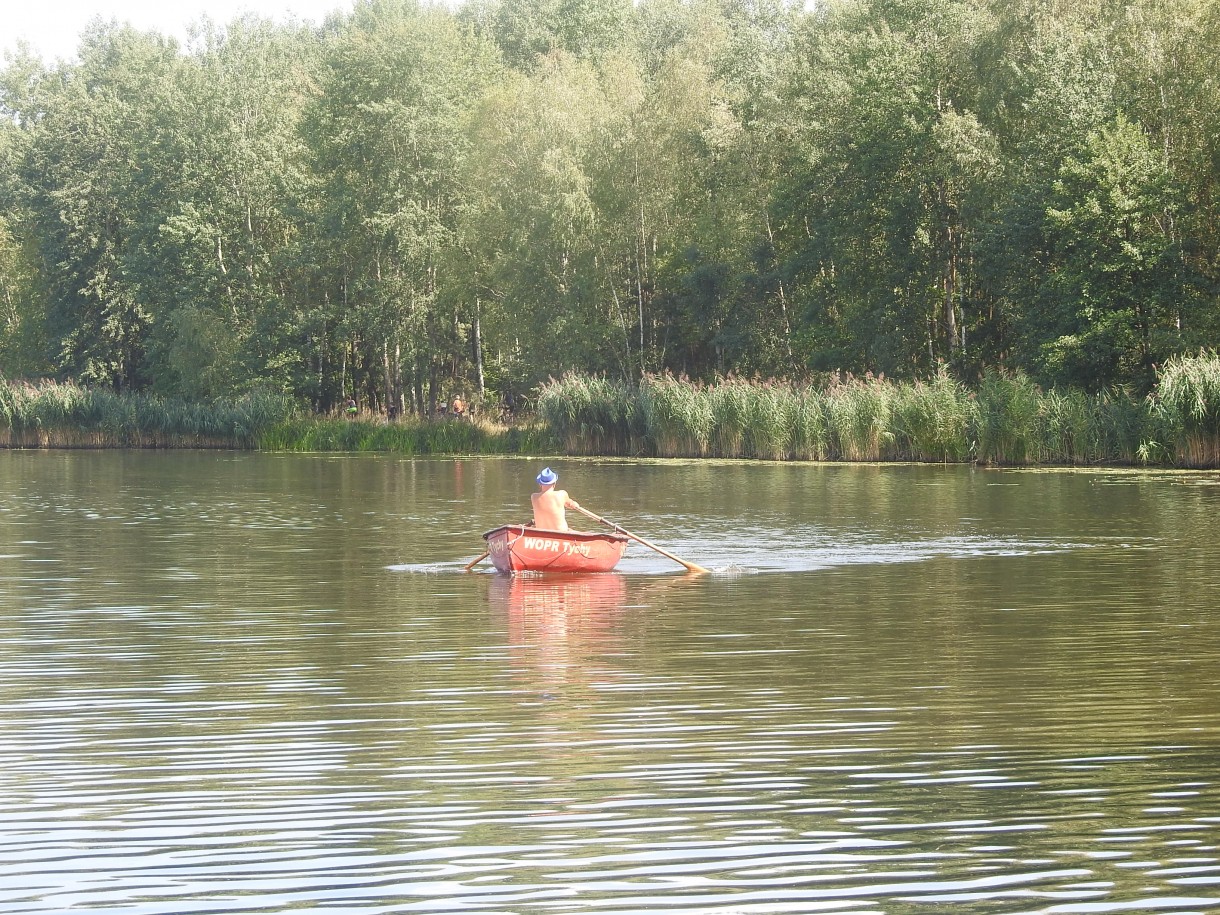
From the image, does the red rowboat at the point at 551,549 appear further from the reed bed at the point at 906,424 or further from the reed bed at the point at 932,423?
the reed bed at the point at 932,423

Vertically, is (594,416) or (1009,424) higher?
(594,416)

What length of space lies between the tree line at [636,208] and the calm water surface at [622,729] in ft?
84.9

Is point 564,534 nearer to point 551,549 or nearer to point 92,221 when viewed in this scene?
point 551,549

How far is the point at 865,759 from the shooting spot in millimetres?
8469

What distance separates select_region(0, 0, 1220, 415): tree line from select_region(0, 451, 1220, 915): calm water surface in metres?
25.9

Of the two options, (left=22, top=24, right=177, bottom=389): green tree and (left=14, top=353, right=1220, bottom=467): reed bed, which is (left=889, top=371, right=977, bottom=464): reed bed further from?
(left=22, top=24, right=177, bottom=389): green tree

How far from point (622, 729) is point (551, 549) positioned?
9.28 meters

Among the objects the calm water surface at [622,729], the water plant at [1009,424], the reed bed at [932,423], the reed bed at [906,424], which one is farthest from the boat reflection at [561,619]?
the reed bed at [932,423]

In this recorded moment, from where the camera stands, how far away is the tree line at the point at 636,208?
149 ft

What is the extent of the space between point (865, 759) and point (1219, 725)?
229cm

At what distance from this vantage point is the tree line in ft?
149

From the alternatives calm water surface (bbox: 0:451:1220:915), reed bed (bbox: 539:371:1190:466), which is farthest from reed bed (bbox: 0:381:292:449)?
calm water surface (bbox: 0:451:1220:915)

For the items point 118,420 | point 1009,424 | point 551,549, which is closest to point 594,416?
point 1009,424

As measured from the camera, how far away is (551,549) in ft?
61.1
